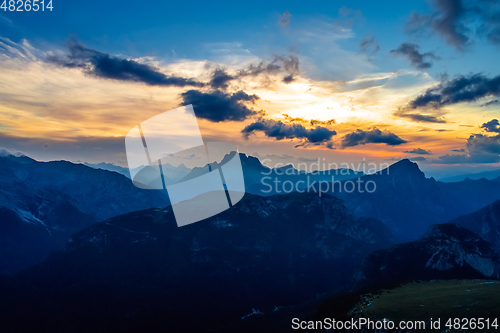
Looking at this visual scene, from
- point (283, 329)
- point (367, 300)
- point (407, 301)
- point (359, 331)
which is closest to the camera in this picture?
point (359, 331)

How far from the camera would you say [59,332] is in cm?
19912

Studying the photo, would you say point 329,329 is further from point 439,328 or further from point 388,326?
point 439,328

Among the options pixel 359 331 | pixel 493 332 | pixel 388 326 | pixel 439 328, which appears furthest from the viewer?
pixel 359 331

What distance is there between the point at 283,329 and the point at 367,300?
2875 inches

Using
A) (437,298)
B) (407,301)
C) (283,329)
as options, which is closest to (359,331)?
(407,301)

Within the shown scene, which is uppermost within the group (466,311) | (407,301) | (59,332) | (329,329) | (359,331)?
(466,311)

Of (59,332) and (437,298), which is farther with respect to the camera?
(59,332)

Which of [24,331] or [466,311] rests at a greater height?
[466,311]

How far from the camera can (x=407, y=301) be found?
126 metres

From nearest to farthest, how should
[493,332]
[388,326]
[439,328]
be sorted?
[493,332] → [439,328] → [388,326]

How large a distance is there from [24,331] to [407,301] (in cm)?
26084

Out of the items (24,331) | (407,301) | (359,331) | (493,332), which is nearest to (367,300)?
(407,301)

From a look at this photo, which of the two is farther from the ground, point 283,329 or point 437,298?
point 437,298

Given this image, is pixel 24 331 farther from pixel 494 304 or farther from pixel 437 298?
pixel 494 304
